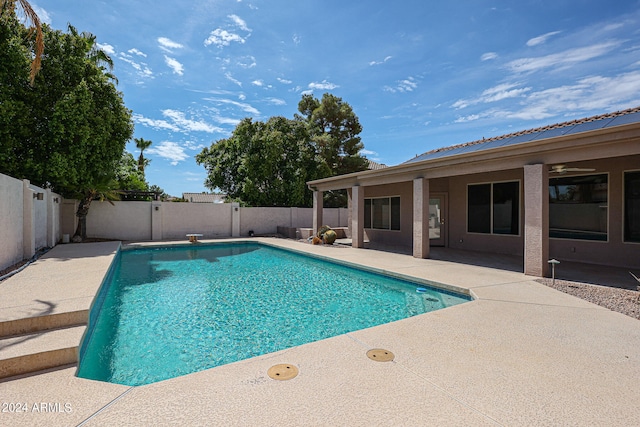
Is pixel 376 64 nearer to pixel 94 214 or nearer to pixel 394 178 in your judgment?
pixel 394 178

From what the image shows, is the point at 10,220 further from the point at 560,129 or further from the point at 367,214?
the point at 560,129

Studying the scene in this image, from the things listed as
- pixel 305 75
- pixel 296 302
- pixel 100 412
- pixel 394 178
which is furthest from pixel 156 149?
pixel 100 412

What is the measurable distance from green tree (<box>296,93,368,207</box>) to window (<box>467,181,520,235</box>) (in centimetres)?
1458

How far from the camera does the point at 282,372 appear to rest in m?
2.94

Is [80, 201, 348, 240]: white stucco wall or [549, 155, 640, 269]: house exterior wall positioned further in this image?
[80, 201, 348, 240]: white stucco wall

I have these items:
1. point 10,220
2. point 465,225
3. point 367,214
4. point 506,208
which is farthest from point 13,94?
point 506,208

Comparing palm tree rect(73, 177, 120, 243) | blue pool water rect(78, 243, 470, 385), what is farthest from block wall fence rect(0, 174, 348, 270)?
blue pool water rect(78, 243, 470, 385)

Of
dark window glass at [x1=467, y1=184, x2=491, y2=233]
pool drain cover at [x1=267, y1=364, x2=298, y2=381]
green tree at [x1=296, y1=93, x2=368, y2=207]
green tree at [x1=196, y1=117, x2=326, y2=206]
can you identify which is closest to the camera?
pool drain cover at [x1=267, y1=364, x2=298, y2=381]

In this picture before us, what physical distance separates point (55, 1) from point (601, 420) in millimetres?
14955

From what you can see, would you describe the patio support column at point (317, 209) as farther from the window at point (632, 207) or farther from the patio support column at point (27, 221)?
the window at point (632, 207)

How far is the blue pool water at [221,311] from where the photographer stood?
4.02 meters

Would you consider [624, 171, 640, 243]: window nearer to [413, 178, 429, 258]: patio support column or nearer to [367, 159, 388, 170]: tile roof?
[413, 178, 429, 258]: patio support column

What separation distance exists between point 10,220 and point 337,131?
22452 mm

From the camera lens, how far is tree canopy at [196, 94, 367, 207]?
20391 millimetres
